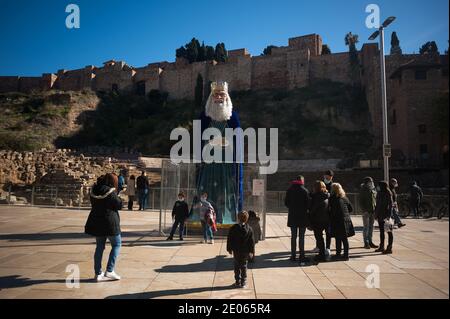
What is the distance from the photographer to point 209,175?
9469 mm

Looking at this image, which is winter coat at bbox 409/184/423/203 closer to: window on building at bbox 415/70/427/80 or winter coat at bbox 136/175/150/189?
winter coat at bbox 136/175/150/189

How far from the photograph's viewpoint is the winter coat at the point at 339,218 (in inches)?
273

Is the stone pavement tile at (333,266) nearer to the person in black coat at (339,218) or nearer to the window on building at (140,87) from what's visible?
the person in black coat at (339,218)

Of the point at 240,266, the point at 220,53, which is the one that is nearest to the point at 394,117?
the point at 240,266

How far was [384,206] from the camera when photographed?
24.2ft

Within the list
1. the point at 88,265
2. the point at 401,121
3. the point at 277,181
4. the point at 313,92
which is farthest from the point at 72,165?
the point at 313,92

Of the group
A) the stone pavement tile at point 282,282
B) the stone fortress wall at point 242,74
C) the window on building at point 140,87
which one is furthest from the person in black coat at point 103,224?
the window on building at point 140,87

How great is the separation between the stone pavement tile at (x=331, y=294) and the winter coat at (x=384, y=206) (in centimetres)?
327

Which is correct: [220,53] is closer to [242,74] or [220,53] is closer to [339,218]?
[242,74]

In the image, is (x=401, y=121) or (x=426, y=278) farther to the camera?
(x=401, y=121)

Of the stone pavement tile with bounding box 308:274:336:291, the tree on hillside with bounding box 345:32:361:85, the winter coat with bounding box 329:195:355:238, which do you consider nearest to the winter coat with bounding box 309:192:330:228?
the winter coat with bounding box 329:195:355:238
